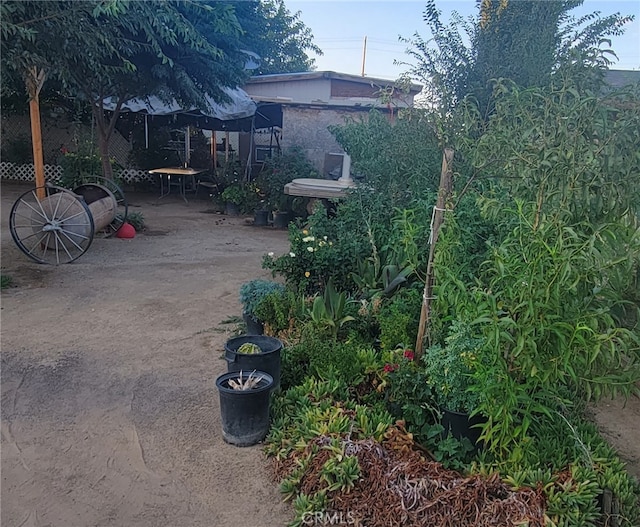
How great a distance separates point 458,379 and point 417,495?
23.2 inches

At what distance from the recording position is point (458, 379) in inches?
99.7

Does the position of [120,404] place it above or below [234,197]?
below

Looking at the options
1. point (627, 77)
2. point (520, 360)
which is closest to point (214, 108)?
point (627, 77)

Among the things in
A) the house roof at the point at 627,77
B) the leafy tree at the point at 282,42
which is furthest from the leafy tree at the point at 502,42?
the leafy tree at the point at 282,42

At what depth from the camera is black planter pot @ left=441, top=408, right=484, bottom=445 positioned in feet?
8.38

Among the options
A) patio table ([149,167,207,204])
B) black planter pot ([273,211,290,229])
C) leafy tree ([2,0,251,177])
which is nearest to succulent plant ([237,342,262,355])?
leafy tree ([2,0,251,177])

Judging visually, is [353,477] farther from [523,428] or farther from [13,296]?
[13,296]

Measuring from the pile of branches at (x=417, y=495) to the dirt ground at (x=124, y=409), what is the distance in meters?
0.29

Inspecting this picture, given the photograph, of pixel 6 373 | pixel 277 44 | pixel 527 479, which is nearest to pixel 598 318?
pixel 527 479

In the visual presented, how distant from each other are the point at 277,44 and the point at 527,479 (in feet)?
69.3

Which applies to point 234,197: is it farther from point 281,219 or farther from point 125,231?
point 125,231

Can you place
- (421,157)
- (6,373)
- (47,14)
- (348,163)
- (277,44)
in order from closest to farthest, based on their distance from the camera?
(6,373), (421,157), (47,14), (348,163), (277,44)

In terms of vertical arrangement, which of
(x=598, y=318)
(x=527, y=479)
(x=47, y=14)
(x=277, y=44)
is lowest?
(x=527, y=479)

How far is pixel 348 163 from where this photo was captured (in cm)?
673
